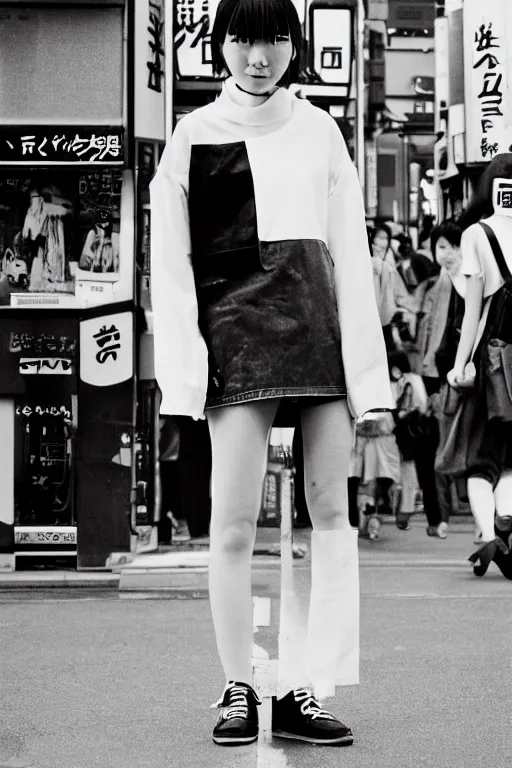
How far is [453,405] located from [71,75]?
8.79 ft

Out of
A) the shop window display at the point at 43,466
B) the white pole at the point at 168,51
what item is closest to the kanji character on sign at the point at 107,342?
the shop window display at the point at 43,466

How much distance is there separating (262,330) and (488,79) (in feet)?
28.5

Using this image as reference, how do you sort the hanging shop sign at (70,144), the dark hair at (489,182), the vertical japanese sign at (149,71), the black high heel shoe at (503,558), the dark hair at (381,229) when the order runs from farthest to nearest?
1. the dark hair at (381,229)
2. the vertical japanese sign at (149,71)
3. the hanging shop sign at (70,144)
4. the dark hair at (489,182)
5. the black high heel shoe at (503,558)

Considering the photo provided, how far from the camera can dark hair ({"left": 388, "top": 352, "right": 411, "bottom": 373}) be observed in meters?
10.2

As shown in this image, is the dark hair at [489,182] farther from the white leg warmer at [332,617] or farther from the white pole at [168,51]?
the white leg warmer at [332,617]

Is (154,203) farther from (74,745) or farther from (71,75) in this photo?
(71,75)

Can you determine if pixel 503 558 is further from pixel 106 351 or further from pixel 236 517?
pixel 236 517

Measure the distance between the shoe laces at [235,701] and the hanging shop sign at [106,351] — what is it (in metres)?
4.59

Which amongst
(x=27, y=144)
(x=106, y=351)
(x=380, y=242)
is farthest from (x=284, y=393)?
(x=380, y=242)

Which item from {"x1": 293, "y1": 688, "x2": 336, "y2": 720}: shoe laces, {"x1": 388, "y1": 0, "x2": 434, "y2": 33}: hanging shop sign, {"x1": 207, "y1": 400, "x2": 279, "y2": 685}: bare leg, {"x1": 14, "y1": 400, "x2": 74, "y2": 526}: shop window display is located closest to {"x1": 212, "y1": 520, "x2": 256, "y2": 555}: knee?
{"x1": 207, "y1": 400, "x2": 279, "y2": 685}: bare leg

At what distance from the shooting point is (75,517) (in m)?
8.28

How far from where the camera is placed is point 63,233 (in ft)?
27.5

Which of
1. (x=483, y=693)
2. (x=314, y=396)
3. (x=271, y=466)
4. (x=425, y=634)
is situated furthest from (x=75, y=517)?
(x=314, y=396)

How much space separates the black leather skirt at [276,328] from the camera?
3658mm
